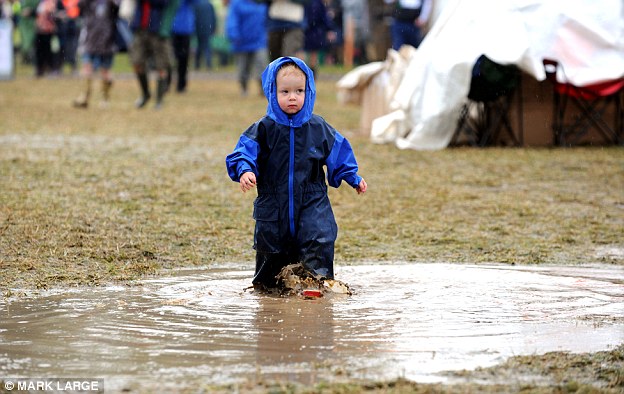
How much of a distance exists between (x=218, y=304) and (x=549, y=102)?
799 centimetres

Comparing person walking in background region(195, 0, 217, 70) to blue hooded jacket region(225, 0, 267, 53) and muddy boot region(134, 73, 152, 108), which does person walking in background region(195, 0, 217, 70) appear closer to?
blue hooded jacket region(225, 0, 267, 53)

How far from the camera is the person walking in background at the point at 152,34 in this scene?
701 inches

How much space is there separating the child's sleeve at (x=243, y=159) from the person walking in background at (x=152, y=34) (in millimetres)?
12143

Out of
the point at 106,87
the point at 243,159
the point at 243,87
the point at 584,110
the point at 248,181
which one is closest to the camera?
the point at 248,181

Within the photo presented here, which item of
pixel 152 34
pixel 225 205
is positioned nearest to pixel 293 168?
pixel 225 205

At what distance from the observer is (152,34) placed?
18.0 metres

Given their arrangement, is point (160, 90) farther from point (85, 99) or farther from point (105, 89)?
point (85, 99)

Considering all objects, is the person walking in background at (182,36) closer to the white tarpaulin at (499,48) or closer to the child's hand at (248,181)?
the white tarpaulin at (499,48)

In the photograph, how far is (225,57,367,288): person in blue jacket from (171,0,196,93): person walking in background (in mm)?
14002

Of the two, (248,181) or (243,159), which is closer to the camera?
(248,181)

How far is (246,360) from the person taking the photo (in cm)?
461

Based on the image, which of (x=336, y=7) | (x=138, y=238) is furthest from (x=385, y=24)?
(x=138, y=238)

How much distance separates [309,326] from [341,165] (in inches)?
42.2

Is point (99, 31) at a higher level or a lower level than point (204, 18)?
lower
